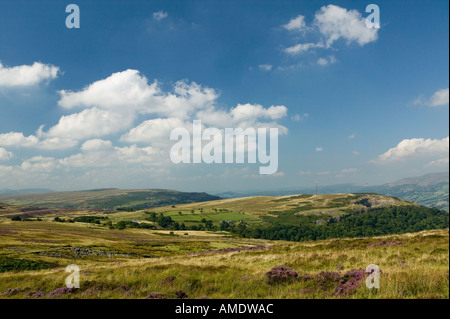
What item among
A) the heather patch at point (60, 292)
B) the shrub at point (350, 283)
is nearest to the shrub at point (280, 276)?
the shrub at point (350, 283)

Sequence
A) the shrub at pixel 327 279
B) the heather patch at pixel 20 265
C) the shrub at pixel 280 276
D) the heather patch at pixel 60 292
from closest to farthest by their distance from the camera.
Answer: the shrub at pixel 327 279 < the heather patch at pixel 60 292 < the shrub at pixel 280 276 < the heather patch at pixel 20 265

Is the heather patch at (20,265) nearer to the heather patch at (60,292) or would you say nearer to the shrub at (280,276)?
the heather patch at (60,292)

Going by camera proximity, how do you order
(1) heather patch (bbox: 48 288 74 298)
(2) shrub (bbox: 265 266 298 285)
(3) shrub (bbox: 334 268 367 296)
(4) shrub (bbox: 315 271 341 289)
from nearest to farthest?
1. (3) shrub (bbox: 334 268 367 296)
2. (4) shrub (bbox: 315 271 341 289)
3. (1) heather patch (bbox: 48 288 74 298)
4. (2) shrub (bbox: 265 266 298 285)

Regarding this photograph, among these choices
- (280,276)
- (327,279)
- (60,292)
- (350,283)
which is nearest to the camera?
(350,283)

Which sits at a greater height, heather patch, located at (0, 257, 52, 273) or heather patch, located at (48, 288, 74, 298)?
heather patch, located at (48, 288, 74, 298)

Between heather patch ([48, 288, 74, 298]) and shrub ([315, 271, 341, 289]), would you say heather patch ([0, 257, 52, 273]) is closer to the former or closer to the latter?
heather patch ([48, 288, 74, 298])

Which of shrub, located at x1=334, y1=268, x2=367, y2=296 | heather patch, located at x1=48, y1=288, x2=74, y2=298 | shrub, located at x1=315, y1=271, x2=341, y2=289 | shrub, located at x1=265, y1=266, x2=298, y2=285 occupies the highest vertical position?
shrub, located at x1=334, y1=268, x2=367, y2=296

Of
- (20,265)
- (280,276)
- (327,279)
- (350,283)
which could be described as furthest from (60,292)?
(20,265)

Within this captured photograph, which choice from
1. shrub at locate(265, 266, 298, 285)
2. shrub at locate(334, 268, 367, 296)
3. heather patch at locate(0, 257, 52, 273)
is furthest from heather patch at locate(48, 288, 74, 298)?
heather patch at locate(0, 257, 52, 273)

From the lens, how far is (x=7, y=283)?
16953 mm

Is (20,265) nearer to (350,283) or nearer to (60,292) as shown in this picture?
(60,292)
